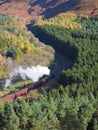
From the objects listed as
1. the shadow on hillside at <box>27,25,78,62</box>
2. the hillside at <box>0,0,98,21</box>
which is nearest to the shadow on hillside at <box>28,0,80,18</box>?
the hillside at <box>0,0,98,21</box>

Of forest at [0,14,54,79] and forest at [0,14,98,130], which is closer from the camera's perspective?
forest at [0,14,98,130]

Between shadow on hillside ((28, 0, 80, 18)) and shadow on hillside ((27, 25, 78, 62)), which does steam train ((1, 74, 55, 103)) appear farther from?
shadow on hillside ((28, 0, 80, 18))

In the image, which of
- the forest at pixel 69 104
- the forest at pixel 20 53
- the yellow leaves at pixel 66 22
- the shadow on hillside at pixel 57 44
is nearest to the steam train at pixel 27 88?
the forest at pixel 69 104

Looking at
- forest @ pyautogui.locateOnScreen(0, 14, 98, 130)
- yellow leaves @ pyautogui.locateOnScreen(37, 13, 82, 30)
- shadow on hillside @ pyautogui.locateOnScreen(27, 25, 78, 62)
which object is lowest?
forest @ pyautogui.locateOnScreen(0, 14, 98, 130)

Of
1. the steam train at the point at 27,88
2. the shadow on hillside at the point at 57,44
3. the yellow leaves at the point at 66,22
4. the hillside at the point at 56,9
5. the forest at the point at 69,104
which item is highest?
the hillside at the point at 56,9

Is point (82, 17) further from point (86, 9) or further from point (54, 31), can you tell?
point (54, 31)

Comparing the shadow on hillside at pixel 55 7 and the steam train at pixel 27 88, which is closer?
the steam train at pixel 27 88

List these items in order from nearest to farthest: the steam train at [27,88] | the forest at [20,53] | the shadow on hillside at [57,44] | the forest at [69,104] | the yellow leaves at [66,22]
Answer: the forest at [69,104], the steam train at [27,88], the forest at [20,53], the shadow on hillside at [57,44], the yellow leaves at [66,22]

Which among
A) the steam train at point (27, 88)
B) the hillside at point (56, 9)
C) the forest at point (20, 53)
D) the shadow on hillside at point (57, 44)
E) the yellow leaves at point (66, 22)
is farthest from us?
the hillside at point (56, 9)

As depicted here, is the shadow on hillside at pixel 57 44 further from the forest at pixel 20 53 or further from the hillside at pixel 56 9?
the hillside at pixel 56 9
